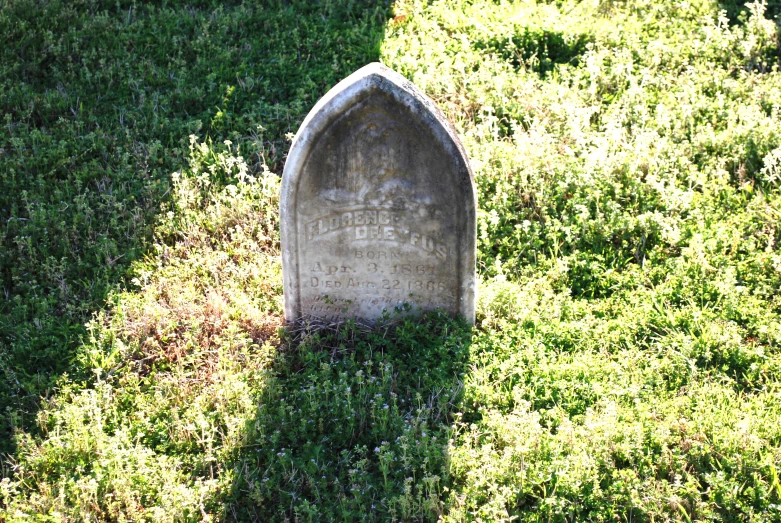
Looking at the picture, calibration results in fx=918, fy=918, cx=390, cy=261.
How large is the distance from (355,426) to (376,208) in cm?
121

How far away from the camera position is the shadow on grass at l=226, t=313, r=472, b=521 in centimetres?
435

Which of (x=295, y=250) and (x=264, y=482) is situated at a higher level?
(x=295, y=250)

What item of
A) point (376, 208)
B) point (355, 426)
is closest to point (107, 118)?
point (376, 208)

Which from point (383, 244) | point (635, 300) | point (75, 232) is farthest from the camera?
point (75, 232)

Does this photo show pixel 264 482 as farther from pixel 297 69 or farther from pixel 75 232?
pixel 297 69

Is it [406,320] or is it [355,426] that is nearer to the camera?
[355,426]

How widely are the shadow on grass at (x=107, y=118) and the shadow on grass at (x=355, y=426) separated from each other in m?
1.23

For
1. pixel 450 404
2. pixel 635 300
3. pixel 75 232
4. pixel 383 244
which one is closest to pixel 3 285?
pixel 75 232

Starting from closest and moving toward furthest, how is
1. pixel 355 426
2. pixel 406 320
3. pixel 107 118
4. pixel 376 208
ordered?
1. pixel 355 426
2. pixel 376 208
3. pixel 406 320
4. pixel 107 118

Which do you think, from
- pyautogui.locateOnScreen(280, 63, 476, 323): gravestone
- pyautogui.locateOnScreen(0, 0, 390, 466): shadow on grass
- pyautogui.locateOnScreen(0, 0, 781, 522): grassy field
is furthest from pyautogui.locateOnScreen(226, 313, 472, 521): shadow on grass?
pyautogui.locateOnScreen(0, 0, 390, 466): shadow on grass

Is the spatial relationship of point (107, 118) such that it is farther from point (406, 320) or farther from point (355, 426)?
point (355, 426)

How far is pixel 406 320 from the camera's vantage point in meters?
5.40

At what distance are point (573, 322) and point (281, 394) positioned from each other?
5.81 feet

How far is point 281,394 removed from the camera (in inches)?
196
